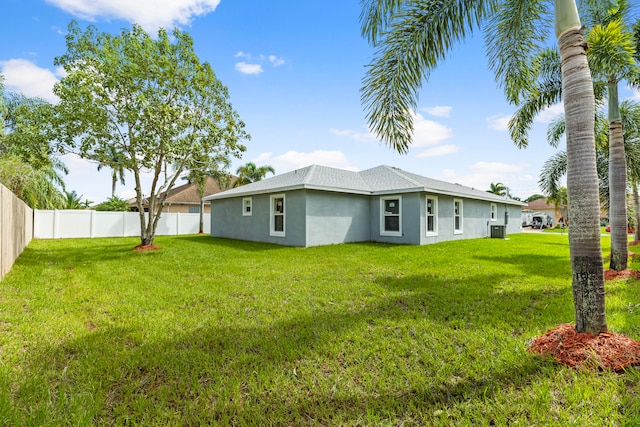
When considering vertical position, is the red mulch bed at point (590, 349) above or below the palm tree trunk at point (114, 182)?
below

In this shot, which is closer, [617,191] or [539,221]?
[617,191]

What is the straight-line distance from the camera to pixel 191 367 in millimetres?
2986

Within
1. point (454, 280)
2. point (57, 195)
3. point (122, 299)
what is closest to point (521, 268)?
point (454, 280)

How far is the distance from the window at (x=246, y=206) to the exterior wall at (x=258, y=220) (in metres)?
0.21

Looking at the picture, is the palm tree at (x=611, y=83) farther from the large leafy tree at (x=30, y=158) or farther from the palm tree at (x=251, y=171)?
the palm tree at (x=251, y=171)

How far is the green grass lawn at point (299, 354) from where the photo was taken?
7.64 feet

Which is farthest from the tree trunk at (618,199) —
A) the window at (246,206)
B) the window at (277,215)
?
the window at (246,206)

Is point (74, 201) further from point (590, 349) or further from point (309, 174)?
point (590, 349)

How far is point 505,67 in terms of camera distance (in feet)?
20.2

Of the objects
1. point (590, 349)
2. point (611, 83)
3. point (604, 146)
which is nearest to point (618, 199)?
point (611, 83)

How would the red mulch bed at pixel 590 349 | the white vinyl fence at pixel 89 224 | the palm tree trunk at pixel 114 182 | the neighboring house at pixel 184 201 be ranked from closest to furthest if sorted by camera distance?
the red mulch bed at pixel 590 349 → the white vinyl fence at pixel 89 224 → the neighboring house at pixel 184 201 → the palm tree trunk at pixel 114 182

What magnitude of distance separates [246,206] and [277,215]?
2.66 m

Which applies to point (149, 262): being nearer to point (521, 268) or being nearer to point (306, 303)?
point (306, 303)

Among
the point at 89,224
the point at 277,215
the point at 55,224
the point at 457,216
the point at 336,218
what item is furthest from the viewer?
the point at 89,224
